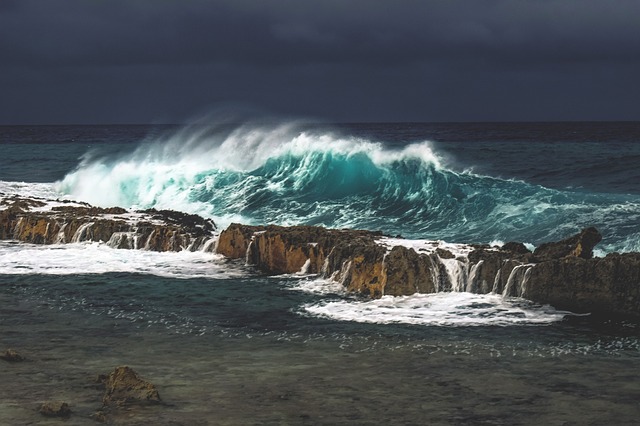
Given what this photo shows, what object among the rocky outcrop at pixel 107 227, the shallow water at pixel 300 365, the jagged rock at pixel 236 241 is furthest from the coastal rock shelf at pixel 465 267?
the rocky outcrop at pixel 107 227

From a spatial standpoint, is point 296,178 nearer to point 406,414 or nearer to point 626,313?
point 626,313

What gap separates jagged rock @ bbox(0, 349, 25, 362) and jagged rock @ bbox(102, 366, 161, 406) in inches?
86.9

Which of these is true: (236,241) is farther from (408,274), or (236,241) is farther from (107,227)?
(408,274)

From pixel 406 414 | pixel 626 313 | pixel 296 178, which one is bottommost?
pixel 406 414

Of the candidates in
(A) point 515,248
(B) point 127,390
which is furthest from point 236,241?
(B) point 127,390

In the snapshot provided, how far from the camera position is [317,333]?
1411cm

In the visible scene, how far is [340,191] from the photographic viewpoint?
108 feet

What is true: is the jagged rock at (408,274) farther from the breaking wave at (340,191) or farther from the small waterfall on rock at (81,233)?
the small waterfall on rock at (81,233)

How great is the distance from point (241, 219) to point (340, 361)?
57.5ft

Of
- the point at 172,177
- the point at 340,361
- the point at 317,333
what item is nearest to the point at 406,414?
the point at 340,361

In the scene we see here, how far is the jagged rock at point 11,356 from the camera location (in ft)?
40.2

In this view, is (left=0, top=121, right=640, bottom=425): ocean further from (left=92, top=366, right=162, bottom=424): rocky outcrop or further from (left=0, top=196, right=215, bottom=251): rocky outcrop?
(left=0, top=196, right=215, bottom=251): rocky outcrop

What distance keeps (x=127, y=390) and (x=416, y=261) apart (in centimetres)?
818

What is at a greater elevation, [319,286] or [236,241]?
[236,241]
